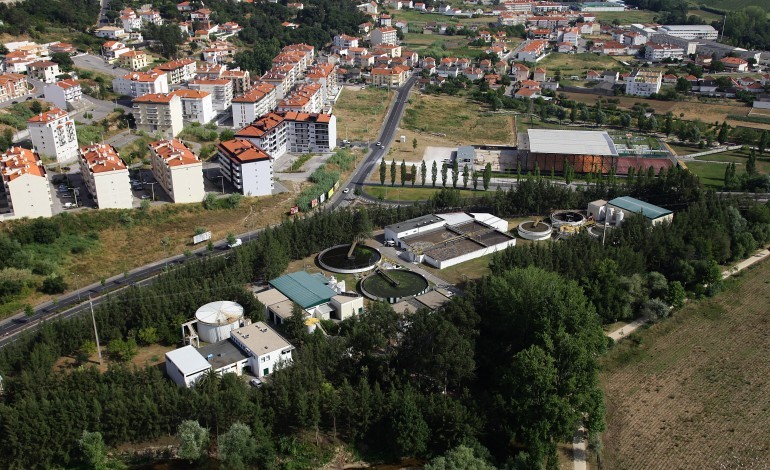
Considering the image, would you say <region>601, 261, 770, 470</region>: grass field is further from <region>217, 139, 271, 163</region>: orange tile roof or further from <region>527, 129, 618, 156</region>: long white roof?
<region>217, 139, 271, 163</region>: orange tile roof

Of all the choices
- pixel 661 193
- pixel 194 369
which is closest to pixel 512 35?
pixel 661 193

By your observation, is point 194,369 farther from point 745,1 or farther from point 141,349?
point 745,1

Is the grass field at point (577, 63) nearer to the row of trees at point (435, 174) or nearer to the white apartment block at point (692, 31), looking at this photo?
the white apartment block at point (692, 31)

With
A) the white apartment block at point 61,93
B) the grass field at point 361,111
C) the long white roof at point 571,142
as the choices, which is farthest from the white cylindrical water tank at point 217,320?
the white apartment block at point 61,93

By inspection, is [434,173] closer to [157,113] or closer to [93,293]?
[157,113]

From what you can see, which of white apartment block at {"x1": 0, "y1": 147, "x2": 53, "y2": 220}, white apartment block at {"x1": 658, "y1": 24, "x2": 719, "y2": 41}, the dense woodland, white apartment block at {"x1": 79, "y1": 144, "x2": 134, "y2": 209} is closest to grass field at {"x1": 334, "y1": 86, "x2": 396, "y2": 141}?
white apartment block at {"x1": 79, "y1": 144, "x2": 134, "y2": 209}
